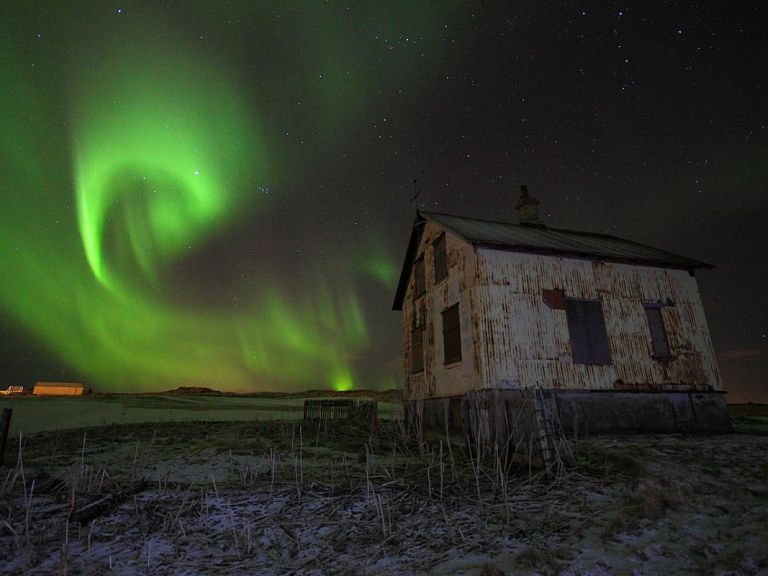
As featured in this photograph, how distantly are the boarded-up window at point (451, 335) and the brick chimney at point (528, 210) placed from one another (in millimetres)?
8342

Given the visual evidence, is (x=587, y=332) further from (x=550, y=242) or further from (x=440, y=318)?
(x=440, y=318)

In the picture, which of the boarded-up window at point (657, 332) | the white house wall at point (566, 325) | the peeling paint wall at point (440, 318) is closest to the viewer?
the white house wall at point (566, 325)

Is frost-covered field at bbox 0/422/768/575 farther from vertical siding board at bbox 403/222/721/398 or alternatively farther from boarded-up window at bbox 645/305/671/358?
boarded-up window at bbox 645/305/671/358

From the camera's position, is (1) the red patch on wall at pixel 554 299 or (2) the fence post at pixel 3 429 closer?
(2) the fence post at pixel 3 429

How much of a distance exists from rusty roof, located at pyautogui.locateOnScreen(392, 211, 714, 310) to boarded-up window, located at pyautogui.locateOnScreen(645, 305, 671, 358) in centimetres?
177

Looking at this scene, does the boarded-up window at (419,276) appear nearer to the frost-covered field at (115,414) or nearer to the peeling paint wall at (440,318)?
the peeling paint wall at (440,318)

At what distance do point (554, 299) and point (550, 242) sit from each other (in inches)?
104

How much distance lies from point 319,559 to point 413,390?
13763 mm

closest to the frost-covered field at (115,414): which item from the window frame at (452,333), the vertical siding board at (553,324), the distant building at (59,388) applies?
the window frame at (452,333)

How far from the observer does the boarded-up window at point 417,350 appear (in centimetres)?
1750

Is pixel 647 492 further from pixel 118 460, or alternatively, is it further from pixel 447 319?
pixel 118 460

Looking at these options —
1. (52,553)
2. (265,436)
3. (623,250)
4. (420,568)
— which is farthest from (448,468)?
(623,250)

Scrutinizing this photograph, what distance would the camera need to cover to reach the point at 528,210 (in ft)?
69.3

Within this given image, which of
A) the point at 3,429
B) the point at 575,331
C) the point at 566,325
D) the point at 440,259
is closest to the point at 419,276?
the point at 440,259
